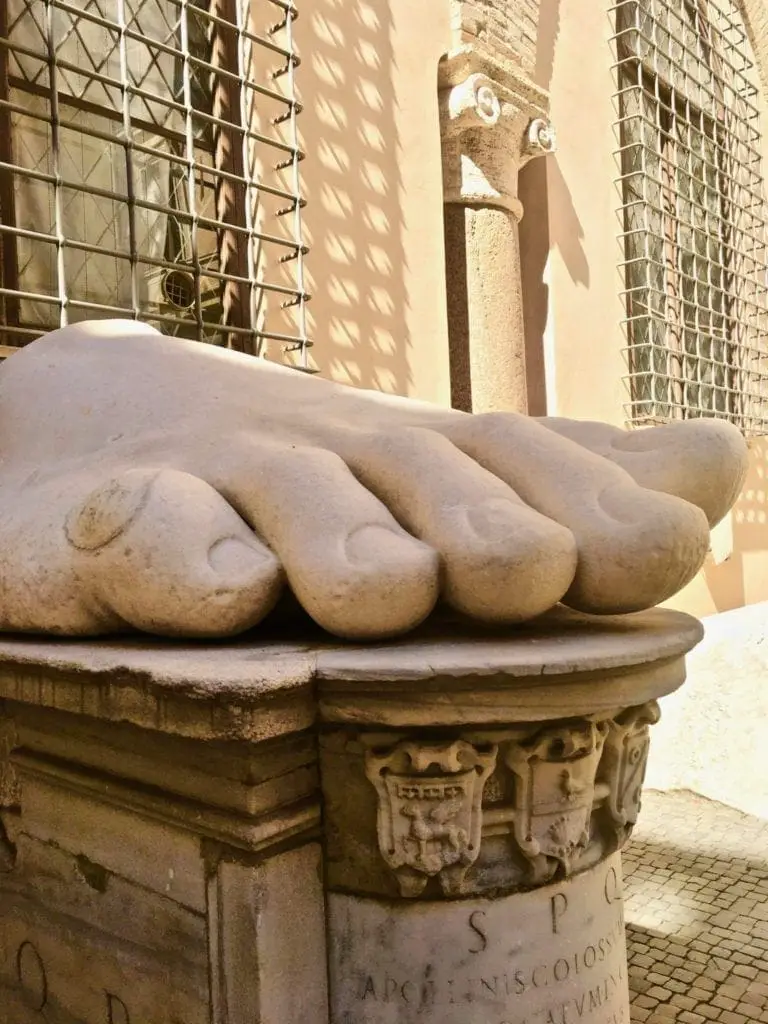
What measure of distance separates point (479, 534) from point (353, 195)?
2.59m

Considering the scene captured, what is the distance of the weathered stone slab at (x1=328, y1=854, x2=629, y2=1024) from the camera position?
2.92 ft

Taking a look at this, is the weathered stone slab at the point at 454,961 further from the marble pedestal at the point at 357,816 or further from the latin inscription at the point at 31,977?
the latin inscription at the point at 31,977

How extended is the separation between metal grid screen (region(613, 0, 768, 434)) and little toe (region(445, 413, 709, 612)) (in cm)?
379

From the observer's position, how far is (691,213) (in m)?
5.48

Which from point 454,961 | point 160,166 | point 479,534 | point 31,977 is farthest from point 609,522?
point 160,166

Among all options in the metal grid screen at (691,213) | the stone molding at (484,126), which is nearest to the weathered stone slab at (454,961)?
the stone molding at (484,126)

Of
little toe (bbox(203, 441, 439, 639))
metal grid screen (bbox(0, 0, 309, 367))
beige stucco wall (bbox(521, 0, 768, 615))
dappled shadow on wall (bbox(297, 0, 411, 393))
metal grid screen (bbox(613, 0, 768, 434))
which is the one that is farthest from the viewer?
metal grid screen (bbox(613, 0, 768, 434))

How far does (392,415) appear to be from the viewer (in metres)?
1.22

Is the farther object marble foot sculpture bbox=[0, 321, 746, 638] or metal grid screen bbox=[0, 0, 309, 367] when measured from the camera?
metal grid screen bbox=[0, 0, 309, 367]

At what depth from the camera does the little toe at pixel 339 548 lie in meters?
0.82

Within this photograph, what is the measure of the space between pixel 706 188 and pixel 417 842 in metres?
5.64

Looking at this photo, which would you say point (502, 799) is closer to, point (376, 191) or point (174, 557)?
point (174, 557)

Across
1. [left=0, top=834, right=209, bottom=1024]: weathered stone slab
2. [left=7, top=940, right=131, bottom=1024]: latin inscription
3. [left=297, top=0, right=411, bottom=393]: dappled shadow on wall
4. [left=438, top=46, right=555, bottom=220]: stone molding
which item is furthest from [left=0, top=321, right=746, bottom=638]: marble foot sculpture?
[left=438, top=46, right=555, bottom=220]: stone molding

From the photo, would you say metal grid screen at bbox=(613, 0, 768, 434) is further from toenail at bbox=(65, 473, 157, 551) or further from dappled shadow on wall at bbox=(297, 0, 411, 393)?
toenail at bbox=(65, 473, 157, 551)
